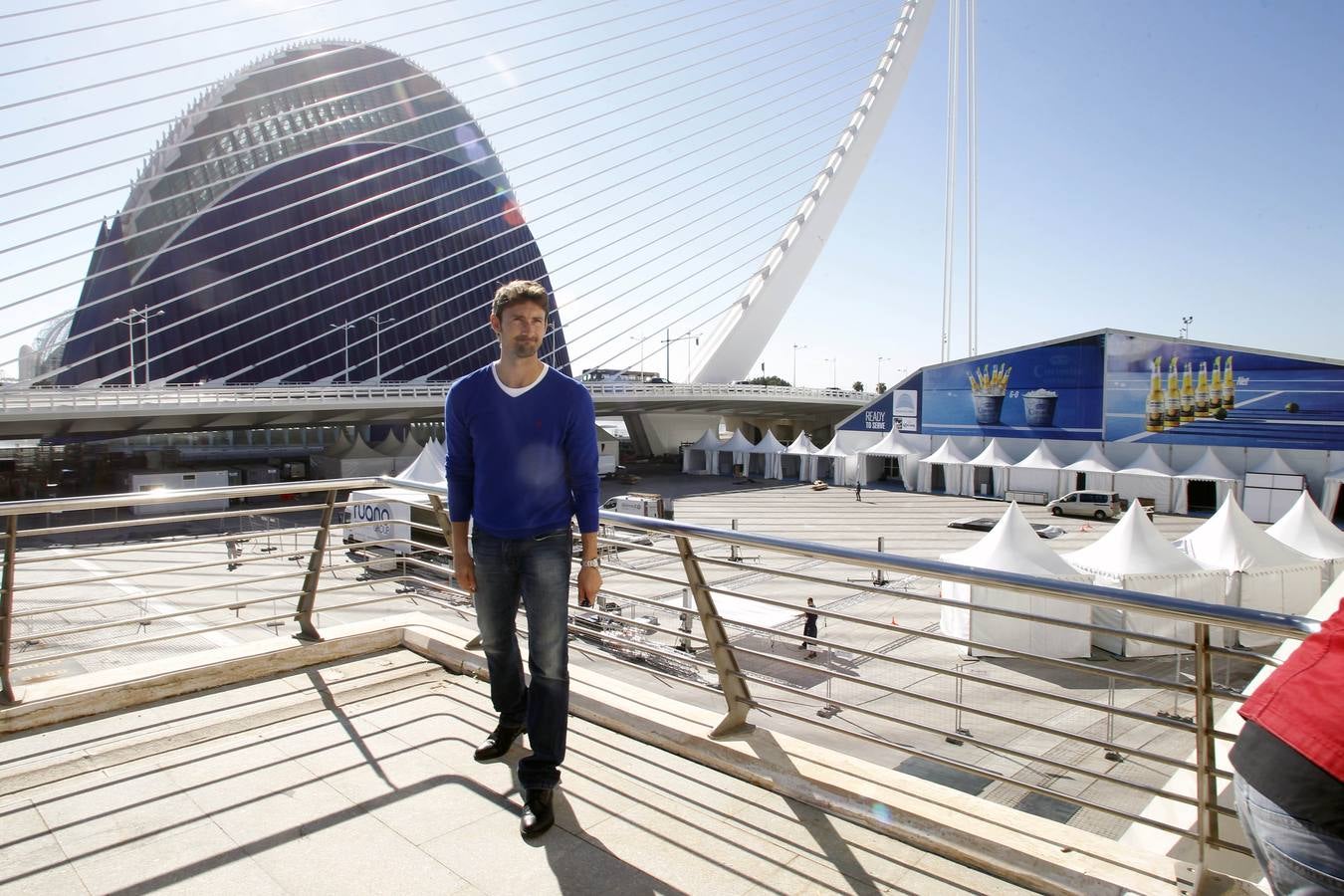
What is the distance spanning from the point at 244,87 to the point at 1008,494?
48973 mm

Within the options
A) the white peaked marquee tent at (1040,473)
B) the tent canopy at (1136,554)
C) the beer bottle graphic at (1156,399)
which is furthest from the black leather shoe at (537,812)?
the beer bottle graphic at (1156,399)

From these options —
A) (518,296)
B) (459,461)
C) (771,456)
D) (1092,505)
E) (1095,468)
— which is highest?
(518,296)

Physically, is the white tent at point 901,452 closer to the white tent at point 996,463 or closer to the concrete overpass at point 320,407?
the white tent at point 996,463

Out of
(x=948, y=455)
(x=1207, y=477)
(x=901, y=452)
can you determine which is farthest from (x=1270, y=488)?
(x=901, y=452)

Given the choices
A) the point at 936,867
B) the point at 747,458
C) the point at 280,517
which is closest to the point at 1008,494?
the point at 747,458

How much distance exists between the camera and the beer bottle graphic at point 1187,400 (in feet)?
82.2

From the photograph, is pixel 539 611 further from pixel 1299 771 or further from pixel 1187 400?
pixel 1187 400

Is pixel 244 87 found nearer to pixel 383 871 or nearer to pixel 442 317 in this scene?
pixel 442 317

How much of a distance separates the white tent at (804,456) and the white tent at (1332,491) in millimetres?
17739

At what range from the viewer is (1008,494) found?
1125 inches

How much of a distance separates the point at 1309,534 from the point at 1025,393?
15757mm

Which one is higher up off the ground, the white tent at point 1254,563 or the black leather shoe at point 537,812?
the black leather shoe at point 537,812

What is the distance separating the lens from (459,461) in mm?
2484

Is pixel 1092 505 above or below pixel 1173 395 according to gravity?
below
